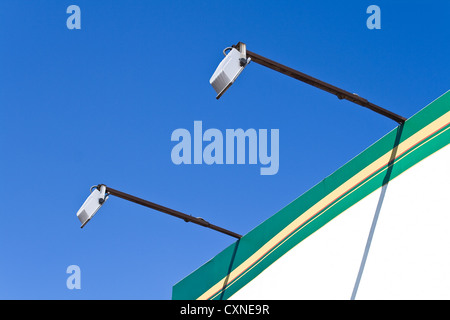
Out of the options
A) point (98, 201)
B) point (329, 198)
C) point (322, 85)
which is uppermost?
point (322, 85)

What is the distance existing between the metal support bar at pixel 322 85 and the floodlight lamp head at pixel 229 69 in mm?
139

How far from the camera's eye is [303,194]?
9102 millimetres

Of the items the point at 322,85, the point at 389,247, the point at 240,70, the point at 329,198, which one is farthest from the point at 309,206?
the point at 240,70

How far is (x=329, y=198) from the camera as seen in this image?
8.52 metres

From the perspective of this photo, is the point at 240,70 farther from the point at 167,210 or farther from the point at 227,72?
the point at 167,210

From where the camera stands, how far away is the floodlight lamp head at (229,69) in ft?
21.1

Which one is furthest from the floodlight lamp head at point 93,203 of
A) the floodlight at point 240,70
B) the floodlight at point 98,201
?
the floodlight at point 240,70

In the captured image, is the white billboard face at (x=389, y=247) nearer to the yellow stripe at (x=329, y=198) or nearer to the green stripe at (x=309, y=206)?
the green stripe at (x=309, y=206)

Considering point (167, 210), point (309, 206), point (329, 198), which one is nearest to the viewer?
point (329, 198)

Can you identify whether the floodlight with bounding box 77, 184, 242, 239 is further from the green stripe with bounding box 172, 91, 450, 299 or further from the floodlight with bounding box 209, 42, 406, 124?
the floodlight with bounding box 209, 42, 406, 124

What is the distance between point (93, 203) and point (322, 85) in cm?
435

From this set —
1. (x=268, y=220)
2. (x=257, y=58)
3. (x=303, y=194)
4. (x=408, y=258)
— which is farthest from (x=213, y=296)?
(x=257, y=58)

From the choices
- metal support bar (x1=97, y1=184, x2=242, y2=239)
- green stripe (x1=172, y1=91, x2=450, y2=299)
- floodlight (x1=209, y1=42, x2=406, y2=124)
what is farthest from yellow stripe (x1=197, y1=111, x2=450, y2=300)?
floodlight (x1=209, y1=42, x2=406, y2=124)
